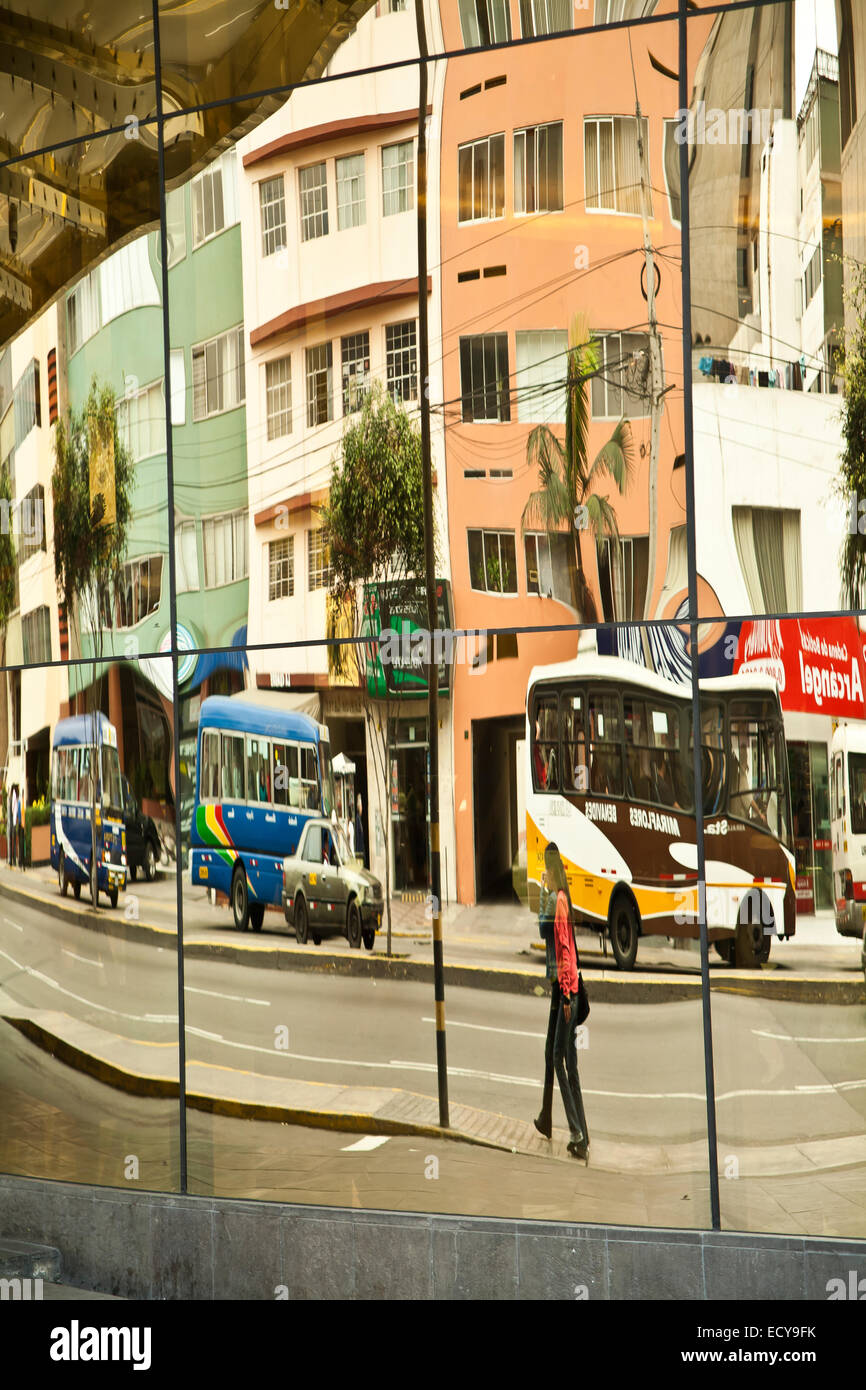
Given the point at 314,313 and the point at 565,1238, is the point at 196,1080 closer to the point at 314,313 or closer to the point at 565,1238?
the point at 565,1238

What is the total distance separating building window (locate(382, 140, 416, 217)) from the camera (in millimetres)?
7207

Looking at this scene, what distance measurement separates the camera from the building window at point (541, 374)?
6.89 metres

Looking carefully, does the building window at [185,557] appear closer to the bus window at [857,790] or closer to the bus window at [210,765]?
the bus window at [210,765]

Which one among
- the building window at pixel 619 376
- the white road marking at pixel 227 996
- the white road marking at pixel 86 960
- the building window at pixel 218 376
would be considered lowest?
the white road marking at pixel 227 996

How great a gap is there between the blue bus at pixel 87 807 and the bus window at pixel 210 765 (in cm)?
65

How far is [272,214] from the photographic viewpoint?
756cm

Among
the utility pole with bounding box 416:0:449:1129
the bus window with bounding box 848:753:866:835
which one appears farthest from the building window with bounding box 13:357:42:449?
the bus window with bounding box 848:753:866:835

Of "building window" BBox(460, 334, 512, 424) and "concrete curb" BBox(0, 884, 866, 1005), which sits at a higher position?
"building window" BBox(460, 334, 512, 424)

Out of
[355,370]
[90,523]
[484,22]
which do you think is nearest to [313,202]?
[355,370]

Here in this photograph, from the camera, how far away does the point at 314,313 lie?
745 centimetres

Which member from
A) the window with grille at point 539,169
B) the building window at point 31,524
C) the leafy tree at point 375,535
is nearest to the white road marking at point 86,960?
the leafy tree at point 375,535

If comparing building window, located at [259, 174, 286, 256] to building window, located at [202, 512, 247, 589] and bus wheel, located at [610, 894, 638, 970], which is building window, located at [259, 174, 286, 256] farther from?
bus wheel, located at [610, 894, 638, 970]

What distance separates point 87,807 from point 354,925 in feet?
6.59

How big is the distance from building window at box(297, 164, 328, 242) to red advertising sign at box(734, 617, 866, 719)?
10.6 feet
